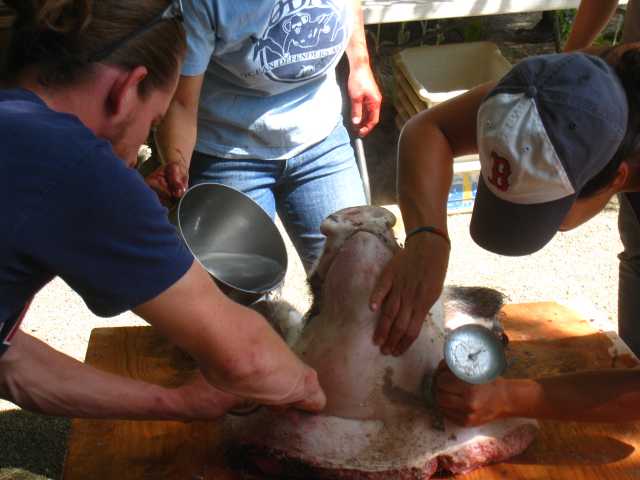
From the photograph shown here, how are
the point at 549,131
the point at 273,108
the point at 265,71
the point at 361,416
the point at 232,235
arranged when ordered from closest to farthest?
the point at 549,131, the point at 361,416, the point at 232,235, the point at 265,71, the point at 273,108

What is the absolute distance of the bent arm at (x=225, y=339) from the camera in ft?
3.94

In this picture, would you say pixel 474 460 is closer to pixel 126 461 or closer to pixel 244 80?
pixel 126 461

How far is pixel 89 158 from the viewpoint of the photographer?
1107mm

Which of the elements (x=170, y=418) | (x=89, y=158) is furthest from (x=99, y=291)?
(x=170, y=418)

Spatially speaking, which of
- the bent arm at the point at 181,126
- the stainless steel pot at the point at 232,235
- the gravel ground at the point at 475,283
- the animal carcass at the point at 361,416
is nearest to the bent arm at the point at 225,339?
the animal carcass at the point at 361,416

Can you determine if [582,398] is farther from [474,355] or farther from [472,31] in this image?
[472,31]

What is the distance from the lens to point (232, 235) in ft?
6.58

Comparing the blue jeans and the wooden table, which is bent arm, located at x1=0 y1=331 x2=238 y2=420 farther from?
the wooden table

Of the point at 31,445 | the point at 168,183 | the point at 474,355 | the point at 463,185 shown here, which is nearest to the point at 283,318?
the point at 168,183

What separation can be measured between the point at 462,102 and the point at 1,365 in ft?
4.24

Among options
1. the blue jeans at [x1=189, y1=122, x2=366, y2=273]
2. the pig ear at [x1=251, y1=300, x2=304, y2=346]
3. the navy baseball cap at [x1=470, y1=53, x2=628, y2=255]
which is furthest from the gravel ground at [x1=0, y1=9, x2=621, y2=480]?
the navy baseball cap at [x1=470, y1=53, x2=628, y2=255]

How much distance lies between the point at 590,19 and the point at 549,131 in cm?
160

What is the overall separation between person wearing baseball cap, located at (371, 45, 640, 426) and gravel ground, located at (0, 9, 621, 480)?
141 centimetres

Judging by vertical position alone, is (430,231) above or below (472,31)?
above
